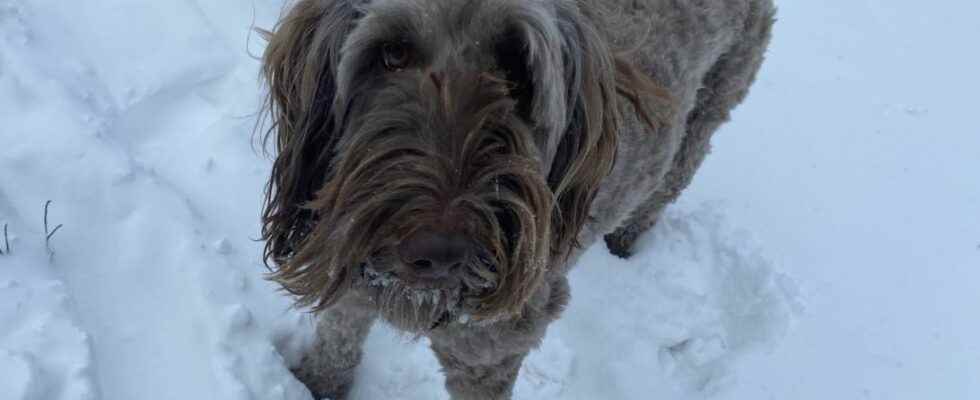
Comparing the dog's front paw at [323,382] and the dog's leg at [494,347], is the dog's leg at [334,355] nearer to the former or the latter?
the dog's front paw at [323,382]

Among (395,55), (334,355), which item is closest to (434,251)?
(395,55)

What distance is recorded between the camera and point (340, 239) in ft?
7.53

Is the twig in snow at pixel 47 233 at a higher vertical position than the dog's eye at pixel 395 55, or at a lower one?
lower

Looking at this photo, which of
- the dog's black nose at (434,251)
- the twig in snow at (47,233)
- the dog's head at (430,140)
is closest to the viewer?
the dog's black nose at (434,251)

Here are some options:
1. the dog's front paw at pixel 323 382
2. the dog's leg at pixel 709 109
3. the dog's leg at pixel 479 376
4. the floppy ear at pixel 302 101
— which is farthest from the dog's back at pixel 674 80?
the dog's front paw at pixel 323 382

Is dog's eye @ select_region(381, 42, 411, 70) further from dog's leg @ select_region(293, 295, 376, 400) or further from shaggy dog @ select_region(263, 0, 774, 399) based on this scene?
dog's leg @ select_region(293, 295, 376, 400)

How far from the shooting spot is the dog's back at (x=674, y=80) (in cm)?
357

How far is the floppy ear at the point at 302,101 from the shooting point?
2.50 meters

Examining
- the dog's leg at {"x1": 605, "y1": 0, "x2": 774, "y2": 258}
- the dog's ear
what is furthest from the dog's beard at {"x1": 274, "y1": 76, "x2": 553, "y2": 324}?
the dog's leg at {"x1": 605, "y1": 0, "x2": 774, "y2": 258}

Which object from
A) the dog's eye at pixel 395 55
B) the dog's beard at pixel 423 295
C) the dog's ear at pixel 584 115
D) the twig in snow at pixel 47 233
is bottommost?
the twig in snow at pixel 47 233

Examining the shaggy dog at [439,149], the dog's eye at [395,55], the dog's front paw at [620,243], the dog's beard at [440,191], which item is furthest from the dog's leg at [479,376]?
the dog's front paw at [620,243]

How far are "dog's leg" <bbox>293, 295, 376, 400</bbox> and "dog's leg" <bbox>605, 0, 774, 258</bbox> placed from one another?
203 centimetres

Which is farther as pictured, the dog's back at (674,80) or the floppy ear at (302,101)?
the dog's back at (674,80)

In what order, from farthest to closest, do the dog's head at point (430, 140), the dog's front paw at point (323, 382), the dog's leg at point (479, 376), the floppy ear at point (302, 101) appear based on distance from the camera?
the dog's front paw at point (323, 382) → the dog's leg at point (479, 376) → the floppy ear at point (302, 101) → the dog's head at point (430, 140)
